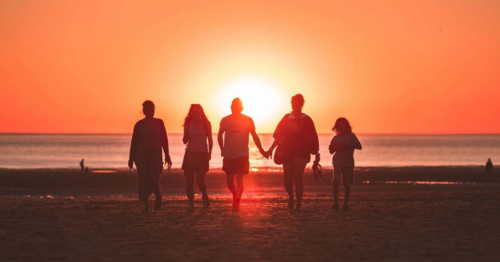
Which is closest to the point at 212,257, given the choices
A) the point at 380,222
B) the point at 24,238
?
the point at 24,238

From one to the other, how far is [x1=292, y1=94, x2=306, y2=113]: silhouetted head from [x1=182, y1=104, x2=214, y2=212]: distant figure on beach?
168cm

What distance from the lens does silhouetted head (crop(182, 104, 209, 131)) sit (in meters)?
11.7

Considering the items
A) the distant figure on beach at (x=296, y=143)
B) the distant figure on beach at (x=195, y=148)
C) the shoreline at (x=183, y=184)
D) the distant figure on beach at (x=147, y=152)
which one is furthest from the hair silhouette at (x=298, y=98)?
the shoreline at (x=183, y=184)

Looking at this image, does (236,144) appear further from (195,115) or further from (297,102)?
(297,102)

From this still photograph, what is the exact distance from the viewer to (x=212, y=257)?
6.50 metres

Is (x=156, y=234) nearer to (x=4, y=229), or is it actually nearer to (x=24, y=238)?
(x=24, y=238)

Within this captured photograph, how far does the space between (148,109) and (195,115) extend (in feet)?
3.10

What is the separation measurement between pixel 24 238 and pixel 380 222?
5.22m

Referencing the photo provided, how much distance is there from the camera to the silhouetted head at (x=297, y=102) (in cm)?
1137

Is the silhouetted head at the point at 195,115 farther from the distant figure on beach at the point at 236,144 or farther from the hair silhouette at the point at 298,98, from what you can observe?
the hair silhouette at the point at 298,98

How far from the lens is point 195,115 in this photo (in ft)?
38.6

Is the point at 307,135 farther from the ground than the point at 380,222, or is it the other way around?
the point at 307,135

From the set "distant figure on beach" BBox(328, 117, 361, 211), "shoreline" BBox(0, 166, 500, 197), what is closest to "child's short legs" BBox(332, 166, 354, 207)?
"distant figure on beach" BBox(328, 117, 361, 211)

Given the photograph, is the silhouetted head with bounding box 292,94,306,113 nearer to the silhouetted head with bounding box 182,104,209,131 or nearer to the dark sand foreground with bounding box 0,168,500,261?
the silhouetted head with bounding box 182,104,209,131
